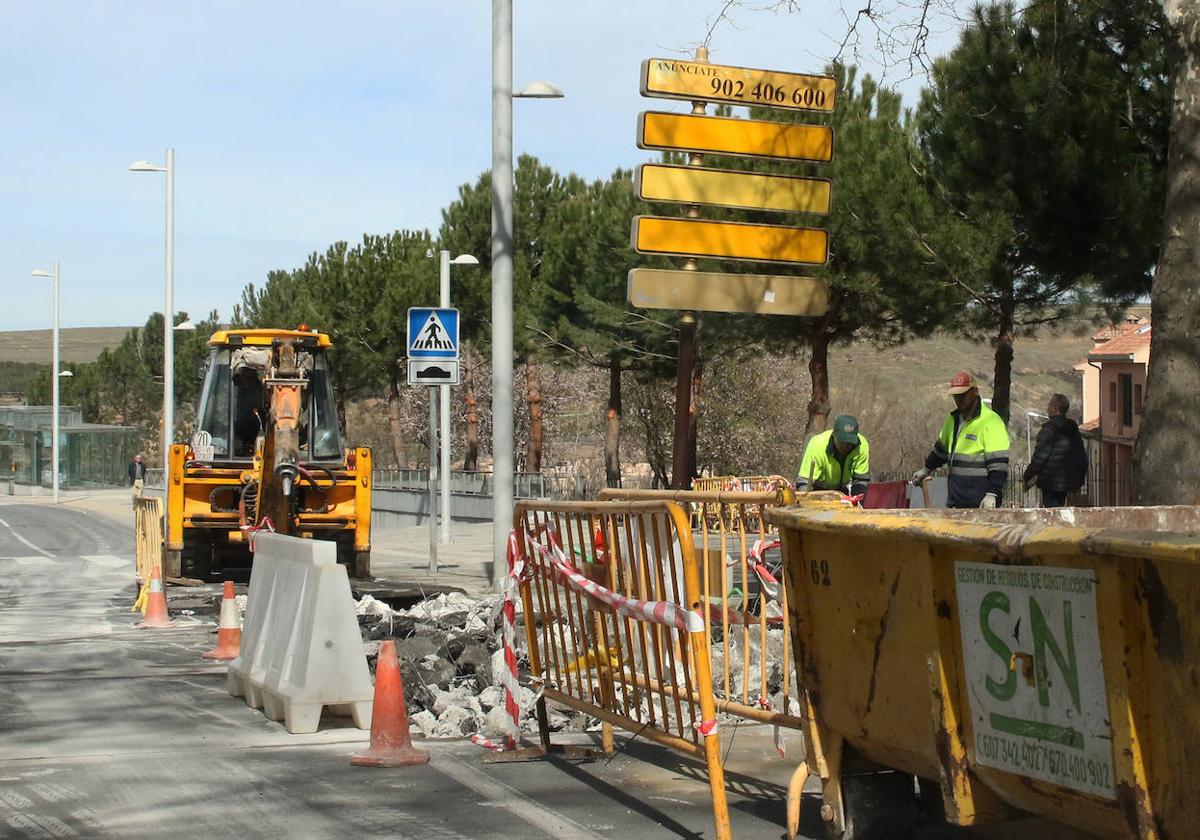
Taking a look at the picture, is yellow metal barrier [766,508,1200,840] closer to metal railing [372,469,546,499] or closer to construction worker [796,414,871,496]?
construction worker [796,414,871,496]

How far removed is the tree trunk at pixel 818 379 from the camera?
28.6 metres

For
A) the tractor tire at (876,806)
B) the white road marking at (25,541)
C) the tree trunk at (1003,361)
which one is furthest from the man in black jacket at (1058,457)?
the white road marking at (25,541)

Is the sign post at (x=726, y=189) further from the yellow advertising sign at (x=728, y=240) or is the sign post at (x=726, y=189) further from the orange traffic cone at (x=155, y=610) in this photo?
the orange traffic cone at (x=155, y=610)

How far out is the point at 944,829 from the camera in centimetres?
611

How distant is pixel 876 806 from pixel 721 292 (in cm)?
804

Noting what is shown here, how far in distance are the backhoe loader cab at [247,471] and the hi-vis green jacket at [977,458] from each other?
306 inches

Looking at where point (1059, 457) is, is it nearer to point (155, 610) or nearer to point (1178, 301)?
point (1178, 301)

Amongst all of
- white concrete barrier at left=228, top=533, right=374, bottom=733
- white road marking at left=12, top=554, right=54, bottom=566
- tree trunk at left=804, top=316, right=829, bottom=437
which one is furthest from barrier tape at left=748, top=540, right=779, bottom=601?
tree trunk at left=804, top=316, right=829, bottom=437

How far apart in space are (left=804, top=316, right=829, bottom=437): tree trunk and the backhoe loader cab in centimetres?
1216

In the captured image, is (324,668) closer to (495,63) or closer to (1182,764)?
(1182,764)

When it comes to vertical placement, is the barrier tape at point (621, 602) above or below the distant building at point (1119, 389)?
below

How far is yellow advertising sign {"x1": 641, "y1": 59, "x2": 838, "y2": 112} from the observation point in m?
12.8

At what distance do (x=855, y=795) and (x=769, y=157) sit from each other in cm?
863

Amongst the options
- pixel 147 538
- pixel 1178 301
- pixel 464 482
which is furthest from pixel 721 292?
pixel 464 482
